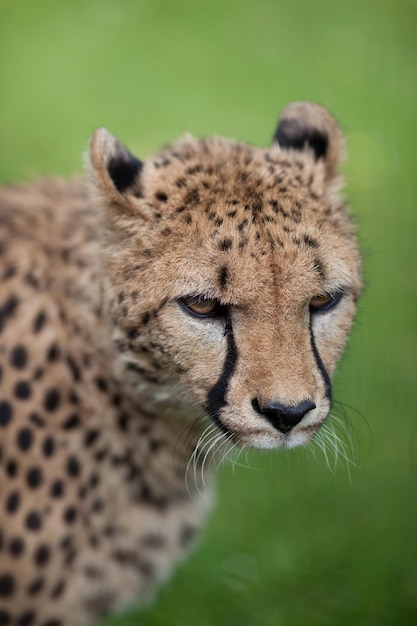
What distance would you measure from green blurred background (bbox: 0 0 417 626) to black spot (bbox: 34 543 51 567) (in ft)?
2.98

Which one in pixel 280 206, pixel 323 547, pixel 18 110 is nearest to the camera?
pixel 280 206

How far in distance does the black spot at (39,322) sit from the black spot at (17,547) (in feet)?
2.00

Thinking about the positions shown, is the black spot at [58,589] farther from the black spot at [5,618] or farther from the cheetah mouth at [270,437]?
the cheetah mouth at [270,437]

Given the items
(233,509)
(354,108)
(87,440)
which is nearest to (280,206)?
(87,440)

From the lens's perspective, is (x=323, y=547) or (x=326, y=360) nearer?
(x=326, y=360)

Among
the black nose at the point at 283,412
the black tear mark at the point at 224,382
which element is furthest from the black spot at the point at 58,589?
the black nose at the point at 283,412

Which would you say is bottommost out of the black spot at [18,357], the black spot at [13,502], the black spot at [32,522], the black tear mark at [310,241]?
the black spot at [32,522]

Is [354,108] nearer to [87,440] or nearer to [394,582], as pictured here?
[394,582]

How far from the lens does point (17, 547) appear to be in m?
2.77

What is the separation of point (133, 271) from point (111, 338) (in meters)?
0.25

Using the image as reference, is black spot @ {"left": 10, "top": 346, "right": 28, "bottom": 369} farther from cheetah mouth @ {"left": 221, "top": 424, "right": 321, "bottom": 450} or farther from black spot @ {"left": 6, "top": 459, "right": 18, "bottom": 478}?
cheetah mouth @ {"left": 221, "top": 424, "right": 321, "bottom": 450}

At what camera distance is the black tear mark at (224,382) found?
95.3 inches

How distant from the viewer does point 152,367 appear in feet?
→ 8.73

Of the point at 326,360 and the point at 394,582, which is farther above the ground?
the point at 326,360
